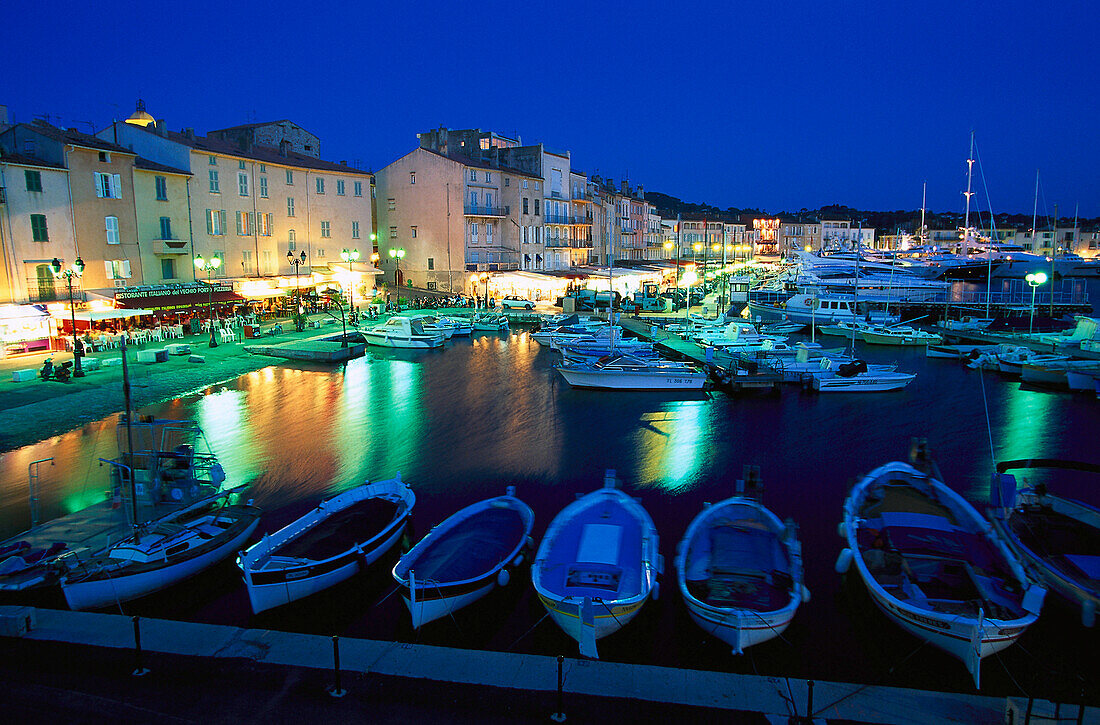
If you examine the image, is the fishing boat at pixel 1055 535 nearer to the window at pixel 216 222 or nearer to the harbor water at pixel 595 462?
the harbor water at pixel 595 462

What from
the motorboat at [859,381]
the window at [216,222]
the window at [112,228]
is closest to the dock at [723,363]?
the motorboat at [859,381]

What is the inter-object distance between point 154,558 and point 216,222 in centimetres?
3599

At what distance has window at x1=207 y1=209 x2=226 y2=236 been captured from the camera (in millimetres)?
41594

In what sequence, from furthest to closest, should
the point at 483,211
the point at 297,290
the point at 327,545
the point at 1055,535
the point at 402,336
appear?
the point at 483,211 → the point at 297,290 → the point at 402,336 → the point at 1055,535 → the point at 327,545

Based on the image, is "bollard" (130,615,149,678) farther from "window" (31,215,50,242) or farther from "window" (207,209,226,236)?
"window" (207,209,226,236)

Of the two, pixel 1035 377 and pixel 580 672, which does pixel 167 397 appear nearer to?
pixel 580 672

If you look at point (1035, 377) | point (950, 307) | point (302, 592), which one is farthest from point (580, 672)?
point (950, 307)

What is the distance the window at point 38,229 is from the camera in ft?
101

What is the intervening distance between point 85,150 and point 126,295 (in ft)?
23.6

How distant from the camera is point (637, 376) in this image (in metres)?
28.9

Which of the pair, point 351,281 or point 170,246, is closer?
point 170,246

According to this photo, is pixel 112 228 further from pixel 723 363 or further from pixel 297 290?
pixel 723 363

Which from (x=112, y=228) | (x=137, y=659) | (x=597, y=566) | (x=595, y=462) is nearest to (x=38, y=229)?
(x=112, y=228)

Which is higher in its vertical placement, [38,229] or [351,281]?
[38,229]
